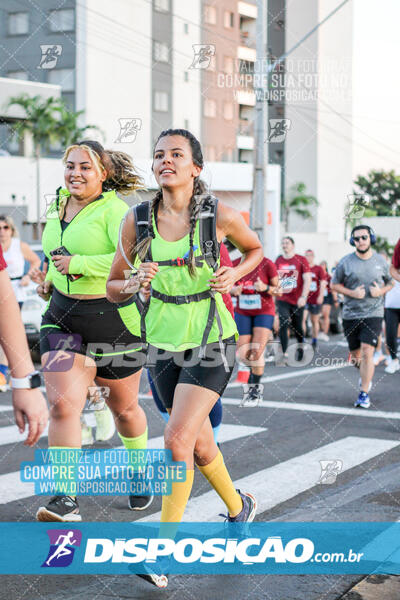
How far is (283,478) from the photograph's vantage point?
20.6 feet

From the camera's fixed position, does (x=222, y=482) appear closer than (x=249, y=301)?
Yes

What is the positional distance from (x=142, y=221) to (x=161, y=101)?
175ft

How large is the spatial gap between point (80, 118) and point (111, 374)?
1892 inches

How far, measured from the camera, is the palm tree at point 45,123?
43372 millimetres

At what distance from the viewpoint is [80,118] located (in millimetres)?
51656

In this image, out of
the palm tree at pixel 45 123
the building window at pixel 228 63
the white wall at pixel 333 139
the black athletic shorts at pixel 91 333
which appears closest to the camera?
the black athletic shorts at pixel 91 333

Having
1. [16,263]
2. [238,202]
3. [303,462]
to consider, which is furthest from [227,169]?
[303,462]

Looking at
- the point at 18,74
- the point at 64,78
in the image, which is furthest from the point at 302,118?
the point at 64,78

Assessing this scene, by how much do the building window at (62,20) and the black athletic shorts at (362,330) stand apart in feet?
161

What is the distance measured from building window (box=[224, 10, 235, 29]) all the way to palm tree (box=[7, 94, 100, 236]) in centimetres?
1721

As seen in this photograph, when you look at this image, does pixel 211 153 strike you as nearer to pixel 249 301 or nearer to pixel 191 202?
pixel 249 301

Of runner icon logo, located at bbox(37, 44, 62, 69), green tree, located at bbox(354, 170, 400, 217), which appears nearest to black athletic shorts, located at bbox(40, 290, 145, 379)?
runner icon logo, located at bbox(37, 44, 62, 69)

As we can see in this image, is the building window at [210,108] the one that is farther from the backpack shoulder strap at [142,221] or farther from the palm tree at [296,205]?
the backpack shoulder strap at [142,221]

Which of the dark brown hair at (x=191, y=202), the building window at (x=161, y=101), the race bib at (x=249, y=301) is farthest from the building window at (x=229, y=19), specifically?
the dark brown hair at (x=191, y=202)
